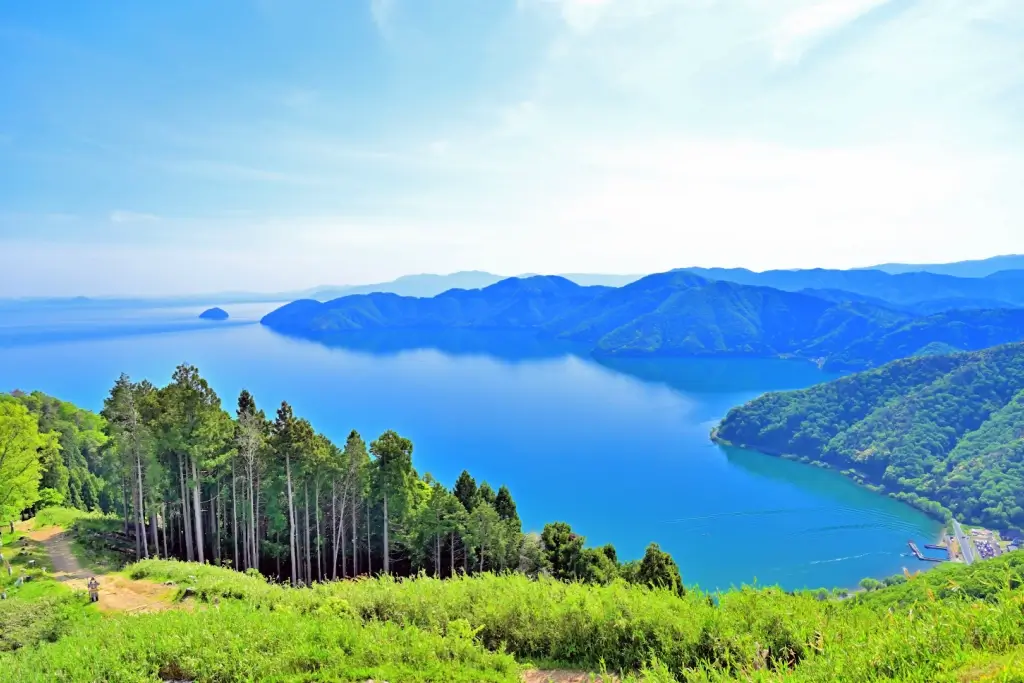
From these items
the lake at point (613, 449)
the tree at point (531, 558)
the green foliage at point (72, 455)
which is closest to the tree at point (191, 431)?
the green foliage at point (72, 455)

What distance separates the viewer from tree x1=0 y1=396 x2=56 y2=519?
16312 millimetres

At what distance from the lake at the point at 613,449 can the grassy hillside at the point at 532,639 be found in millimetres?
3881

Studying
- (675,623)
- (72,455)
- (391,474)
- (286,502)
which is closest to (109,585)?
(286,502)

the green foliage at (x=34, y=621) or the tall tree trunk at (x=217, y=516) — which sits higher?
the green foliage at (x=34, y=621)

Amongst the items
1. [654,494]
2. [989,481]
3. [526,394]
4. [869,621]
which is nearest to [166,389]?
[869,621]

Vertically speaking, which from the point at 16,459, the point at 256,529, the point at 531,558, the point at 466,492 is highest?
the point at 16,459

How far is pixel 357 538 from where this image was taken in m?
24.6

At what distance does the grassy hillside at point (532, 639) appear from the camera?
534cm

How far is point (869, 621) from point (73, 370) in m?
165

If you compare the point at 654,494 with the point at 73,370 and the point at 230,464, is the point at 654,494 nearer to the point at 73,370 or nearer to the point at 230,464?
the point at 230,464

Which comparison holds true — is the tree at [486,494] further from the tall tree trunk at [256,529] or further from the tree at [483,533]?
the tall tree trunk at [256,529]

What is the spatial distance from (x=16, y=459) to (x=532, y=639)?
17511 millimetres

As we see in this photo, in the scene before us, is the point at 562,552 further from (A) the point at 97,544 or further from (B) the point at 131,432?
(A) the point at 97,544

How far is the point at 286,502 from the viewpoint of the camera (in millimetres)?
22406
